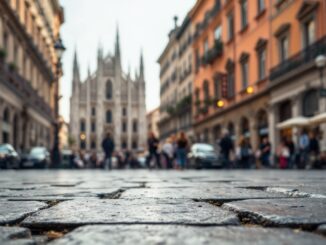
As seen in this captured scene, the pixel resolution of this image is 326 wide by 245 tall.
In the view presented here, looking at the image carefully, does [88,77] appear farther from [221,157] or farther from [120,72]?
[221,157]

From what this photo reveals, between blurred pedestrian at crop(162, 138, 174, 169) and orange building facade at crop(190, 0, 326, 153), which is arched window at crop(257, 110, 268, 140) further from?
blurred pedestrian at crop(162, 138, 174, 169)

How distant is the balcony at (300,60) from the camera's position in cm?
2006

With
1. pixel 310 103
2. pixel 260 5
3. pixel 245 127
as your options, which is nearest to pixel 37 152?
pixel 245 127

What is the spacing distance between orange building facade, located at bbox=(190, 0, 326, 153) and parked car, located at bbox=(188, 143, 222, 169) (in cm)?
251

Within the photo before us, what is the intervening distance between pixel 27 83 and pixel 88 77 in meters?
64.9

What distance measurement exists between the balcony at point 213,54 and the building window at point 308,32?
12.4 metres

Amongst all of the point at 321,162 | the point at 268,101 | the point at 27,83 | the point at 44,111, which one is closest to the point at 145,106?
the point at 44,111

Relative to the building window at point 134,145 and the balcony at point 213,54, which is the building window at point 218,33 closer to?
the balcony at point 213,54

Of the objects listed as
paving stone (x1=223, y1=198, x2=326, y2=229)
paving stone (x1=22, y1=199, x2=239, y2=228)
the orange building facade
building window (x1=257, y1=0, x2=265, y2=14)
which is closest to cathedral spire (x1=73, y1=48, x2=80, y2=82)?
the orange building facade

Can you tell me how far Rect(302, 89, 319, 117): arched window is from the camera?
2116 centimetres

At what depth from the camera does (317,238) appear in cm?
179

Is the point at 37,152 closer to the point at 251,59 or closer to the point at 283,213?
the point at 251,59

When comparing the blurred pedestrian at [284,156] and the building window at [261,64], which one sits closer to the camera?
the blurred pedestrian at [284,156]

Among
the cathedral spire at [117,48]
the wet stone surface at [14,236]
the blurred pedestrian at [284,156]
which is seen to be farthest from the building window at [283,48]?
the cathedral spire at [117,48]
